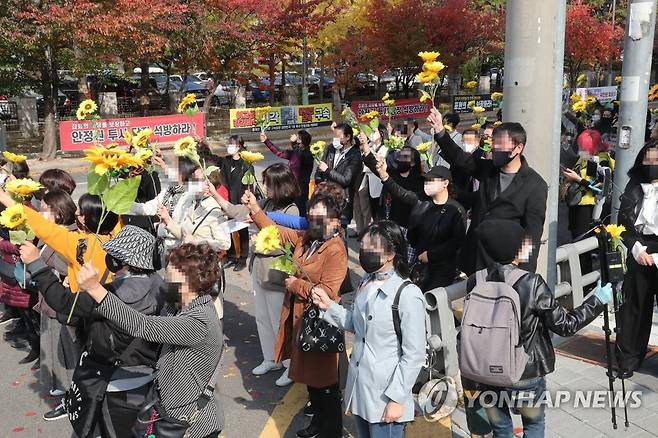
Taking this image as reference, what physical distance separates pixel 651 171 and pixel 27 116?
66.6 feet

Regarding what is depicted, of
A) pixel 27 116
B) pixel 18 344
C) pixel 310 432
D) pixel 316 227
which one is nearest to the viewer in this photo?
pixel 316 227

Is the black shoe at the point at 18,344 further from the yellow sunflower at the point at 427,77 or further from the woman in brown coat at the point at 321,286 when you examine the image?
the yellow sunflower at the point at 427,77

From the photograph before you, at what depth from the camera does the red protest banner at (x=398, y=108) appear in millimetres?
23000

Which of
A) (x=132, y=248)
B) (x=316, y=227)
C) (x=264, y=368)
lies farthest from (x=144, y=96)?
(x=132, y=248)

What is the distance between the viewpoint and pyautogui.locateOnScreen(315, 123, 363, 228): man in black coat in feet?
27.1

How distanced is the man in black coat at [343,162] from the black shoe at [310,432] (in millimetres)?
3635

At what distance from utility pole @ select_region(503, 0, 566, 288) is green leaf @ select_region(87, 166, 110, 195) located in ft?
9.11

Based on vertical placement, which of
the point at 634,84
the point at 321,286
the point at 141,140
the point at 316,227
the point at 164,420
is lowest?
the point at 164,420

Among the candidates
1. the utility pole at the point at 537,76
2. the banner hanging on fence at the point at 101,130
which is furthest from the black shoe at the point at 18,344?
the banner hanging on fence at the point at 101,130

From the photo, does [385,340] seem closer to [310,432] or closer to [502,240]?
[502,240]

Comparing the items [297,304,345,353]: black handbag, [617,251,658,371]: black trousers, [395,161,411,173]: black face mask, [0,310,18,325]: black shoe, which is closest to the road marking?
[297,304,345,353]: black handbag

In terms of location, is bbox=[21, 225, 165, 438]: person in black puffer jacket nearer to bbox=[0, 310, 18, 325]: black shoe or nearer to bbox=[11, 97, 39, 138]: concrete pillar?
bbox=[0, 310, 18, 325]: black shoe

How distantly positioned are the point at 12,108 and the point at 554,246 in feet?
67.0

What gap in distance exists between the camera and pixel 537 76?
469cm
